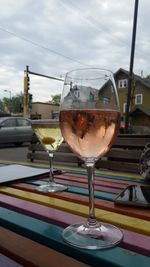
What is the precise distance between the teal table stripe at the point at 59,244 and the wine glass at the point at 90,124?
1.1 inches

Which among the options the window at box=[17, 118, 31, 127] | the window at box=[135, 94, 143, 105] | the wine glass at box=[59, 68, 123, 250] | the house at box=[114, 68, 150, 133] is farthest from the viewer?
the window at box=[135, 94, 143, 105]

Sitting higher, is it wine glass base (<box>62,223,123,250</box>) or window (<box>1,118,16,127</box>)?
window (<box>1,118,16,127</box>)

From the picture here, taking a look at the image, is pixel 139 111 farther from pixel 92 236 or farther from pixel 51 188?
pixel 92 236

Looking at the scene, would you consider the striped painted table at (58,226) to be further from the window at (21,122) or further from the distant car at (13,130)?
the window at (21,122)

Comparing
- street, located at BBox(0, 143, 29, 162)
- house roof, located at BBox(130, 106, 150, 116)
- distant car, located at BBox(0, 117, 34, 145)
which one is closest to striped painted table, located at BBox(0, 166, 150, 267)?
street, located at BBox(0, 143, 29, 162)

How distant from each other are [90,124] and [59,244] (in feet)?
1.03

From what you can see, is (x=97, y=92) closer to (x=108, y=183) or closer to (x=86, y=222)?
(x=86, y=222)

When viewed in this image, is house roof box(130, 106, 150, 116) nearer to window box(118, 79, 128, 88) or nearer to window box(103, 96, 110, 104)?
window box(118, 79, 128, 88)

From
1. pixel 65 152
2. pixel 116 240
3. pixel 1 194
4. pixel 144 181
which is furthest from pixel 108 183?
pixel 65 152

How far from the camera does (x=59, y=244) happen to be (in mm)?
761

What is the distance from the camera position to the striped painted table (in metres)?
0.68

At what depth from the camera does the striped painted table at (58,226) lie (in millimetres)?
683

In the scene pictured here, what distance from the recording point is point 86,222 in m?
0.90

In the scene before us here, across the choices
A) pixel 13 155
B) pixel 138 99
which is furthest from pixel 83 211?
pixel 138 99
